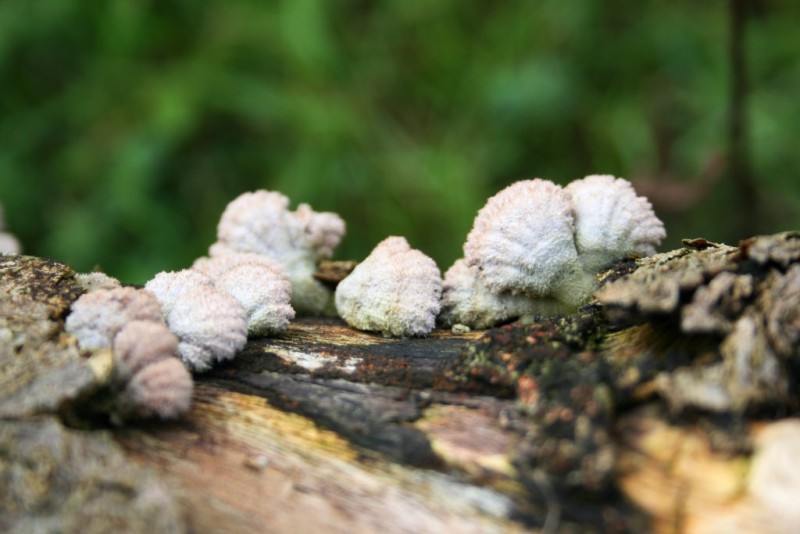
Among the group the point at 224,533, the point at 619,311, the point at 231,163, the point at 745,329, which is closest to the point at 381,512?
the point at 224,533

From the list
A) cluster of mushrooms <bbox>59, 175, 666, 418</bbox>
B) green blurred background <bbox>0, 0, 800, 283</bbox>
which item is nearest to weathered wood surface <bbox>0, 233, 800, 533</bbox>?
cluster of mushrooms <bbox>59, 175, 666, 418</bbox>

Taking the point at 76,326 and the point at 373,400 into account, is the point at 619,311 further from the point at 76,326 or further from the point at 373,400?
the point at 76,326

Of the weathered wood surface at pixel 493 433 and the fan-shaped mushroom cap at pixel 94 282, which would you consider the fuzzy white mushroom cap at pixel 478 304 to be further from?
the fan-shaped mushroom cap at pixel 94 282

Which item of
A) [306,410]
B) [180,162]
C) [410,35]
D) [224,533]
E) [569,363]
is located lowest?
[224,533]

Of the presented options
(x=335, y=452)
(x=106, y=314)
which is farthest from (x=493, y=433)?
(x=106, y=314)

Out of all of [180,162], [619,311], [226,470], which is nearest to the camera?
[226,470]

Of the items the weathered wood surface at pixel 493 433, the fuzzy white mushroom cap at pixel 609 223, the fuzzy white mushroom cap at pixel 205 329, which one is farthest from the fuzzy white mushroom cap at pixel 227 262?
the fuzzy white mushroom cap at pixel 609 223

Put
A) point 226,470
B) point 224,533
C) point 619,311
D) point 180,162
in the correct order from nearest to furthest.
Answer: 1. point 224,533
2. point 226,470
3. point 619,311
4. point 180,162
